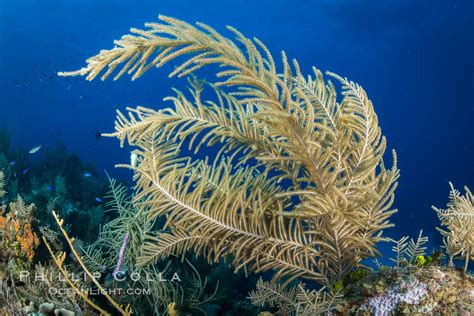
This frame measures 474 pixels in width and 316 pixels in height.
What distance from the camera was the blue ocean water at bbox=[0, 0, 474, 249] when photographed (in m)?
35.5

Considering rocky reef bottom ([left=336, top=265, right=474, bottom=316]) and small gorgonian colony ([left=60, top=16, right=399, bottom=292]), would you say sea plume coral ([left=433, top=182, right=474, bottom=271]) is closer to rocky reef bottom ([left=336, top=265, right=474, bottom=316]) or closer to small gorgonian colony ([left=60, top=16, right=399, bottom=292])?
small gorgonian colony ([left=60, top=16, right=399, bottom=292])

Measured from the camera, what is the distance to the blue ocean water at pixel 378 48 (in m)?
35.5

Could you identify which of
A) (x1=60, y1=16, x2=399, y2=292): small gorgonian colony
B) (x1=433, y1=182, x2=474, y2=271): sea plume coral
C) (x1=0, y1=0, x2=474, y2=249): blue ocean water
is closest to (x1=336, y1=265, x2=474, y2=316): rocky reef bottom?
(x1=60, y1=16, x2=399, y2=292): small gorgonian colony

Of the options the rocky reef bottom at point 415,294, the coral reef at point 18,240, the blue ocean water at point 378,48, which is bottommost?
the coral reef at point 18,240

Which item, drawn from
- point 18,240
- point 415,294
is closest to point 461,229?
point 415,294

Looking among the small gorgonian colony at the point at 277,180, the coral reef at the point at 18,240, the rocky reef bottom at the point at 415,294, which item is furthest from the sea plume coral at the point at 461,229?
the coral reef at the point at 18,240

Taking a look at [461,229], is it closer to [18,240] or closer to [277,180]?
[277,180]

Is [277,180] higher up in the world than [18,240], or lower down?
higher up

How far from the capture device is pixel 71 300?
3.03 metres

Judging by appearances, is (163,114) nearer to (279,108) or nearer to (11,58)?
(279,108)

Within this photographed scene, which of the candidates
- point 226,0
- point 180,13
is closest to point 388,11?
point 226,0

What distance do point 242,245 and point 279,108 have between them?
4.01 ft

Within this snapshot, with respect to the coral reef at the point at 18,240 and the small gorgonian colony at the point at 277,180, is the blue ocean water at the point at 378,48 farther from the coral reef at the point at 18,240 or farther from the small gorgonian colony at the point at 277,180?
the coral reef at the point at 18,240

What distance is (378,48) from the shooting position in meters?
45.0
